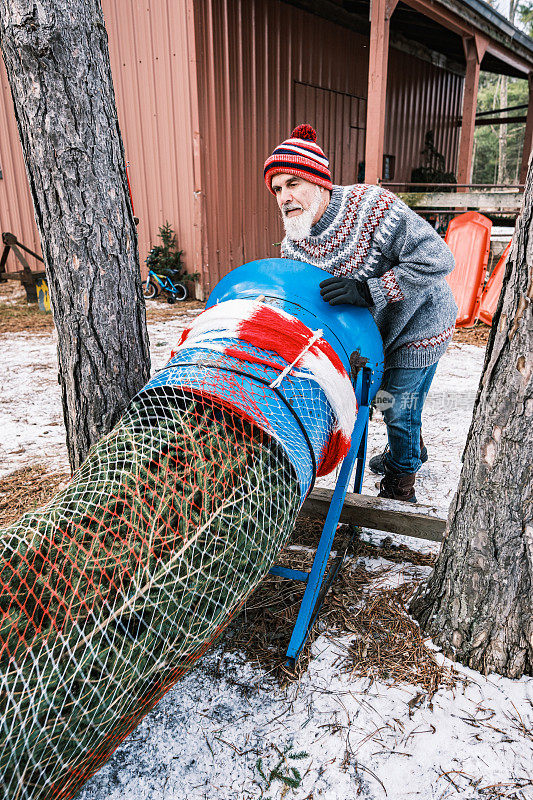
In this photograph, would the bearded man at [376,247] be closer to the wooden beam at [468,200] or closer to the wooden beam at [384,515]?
the wooden beam at [384,515]

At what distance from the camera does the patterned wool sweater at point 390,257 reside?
225cm

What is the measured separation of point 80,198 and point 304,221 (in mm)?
948

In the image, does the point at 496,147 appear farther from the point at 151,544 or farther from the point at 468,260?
the point at 151,544

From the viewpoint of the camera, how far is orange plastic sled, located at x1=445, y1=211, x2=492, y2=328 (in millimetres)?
6684

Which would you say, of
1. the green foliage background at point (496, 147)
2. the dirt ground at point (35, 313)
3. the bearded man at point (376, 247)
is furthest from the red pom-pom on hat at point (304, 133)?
the green foliage background at point (496, 147)

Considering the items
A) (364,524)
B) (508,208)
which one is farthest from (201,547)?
(508,208)

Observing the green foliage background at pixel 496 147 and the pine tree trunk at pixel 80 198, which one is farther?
the green foliage background at pixel 496 147

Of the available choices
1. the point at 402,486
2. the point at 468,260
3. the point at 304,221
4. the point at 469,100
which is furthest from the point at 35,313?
the point at 469,100

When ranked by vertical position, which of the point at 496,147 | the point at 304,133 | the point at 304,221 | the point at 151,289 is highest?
the point at 496,147

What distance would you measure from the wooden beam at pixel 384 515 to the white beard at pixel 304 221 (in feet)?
3.83

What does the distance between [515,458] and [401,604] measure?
0.77m

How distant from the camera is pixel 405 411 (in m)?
2.60

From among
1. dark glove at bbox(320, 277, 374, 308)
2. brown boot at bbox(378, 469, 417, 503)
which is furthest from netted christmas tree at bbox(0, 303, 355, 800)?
brown boot at bbox(378, 469, 417, 503)

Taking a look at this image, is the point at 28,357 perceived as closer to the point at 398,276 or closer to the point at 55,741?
the point at 398,276
